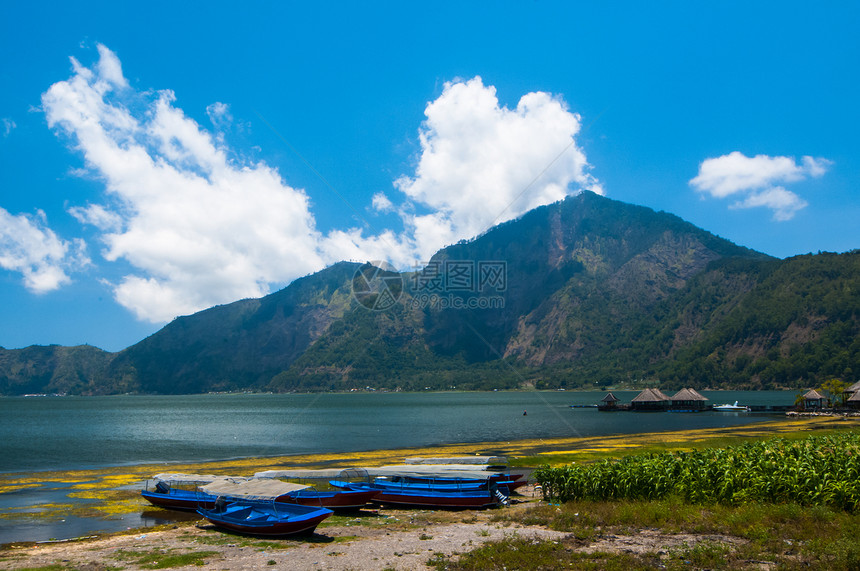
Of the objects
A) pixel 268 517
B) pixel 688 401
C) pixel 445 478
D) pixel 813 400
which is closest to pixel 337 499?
pixel 268 517

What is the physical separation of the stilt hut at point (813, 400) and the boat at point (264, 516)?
328 ft

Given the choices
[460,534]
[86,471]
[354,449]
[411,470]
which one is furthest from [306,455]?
[460,534]

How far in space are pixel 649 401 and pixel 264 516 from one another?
114m

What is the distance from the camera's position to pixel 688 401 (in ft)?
398

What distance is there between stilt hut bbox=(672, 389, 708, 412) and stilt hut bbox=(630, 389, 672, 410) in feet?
7.17

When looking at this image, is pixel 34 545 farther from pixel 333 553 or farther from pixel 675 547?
pixel 675 547

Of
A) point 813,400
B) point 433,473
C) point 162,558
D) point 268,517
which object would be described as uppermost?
point 433,473

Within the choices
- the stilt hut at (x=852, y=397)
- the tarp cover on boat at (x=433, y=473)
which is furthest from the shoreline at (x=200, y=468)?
the stilt hut at (x=852, y=397)

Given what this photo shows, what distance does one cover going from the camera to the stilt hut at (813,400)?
311 feet

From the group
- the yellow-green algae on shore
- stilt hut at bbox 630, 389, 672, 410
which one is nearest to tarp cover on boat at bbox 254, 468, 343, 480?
the yellow-green algae on shore

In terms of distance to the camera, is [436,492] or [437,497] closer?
[437,497]

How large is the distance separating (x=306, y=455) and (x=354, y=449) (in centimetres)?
659

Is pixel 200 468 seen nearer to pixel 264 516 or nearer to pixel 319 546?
pixel 264 516

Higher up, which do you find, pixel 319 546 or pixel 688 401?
pixel 319 546
